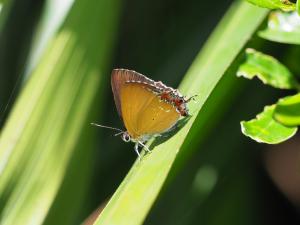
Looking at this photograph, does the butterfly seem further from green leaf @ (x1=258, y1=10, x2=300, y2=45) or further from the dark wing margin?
green leaf @ (x1=258, y1=10, x2=300, y2=45)

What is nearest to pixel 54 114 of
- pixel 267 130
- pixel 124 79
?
pixel 124 79

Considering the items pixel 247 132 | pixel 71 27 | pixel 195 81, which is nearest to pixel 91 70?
pixel 71 27

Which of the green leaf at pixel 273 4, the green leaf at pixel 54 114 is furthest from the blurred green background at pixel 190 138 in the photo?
the green leaf at pixel 273 4

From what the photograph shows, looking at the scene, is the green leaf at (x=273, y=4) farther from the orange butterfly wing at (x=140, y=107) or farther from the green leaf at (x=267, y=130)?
the orange butterfly wing at (x=140, y=107)

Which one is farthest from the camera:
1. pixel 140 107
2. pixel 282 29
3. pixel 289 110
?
pixel 140 107

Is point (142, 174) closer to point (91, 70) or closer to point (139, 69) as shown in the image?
point (91, 70)

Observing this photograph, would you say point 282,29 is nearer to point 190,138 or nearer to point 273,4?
point 273,4
